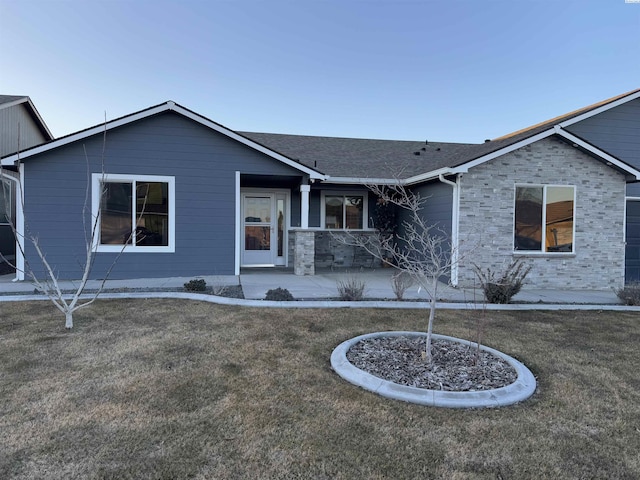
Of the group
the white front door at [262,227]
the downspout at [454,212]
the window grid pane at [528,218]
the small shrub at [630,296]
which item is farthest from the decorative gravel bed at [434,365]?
the white front door at [262,227]

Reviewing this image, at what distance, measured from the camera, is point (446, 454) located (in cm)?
251

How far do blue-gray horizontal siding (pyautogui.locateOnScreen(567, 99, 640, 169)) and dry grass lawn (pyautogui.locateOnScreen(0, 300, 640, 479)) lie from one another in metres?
8.08

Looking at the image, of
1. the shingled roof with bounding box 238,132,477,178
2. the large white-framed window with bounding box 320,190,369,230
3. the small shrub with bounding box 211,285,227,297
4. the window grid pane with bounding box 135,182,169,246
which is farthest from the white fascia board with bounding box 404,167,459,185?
the window grid pane with bounding box 135,182,169,246

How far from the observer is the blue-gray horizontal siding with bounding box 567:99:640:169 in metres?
11.0

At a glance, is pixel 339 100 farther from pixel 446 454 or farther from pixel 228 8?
pixel 446 454

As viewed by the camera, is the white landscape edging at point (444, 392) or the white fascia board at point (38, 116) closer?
the white landscape edging at point (444, 392)

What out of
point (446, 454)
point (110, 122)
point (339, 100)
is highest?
point (339, 100)

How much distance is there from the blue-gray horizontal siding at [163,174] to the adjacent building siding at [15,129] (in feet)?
10.9

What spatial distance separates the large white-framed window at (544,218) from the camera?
30.8 feet

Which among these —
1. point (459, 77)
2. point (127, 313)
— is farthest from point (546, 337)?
point (459, 77)

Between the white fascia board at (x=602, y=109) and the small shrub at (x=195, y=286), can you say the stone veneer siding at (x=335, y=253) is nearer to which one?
the small shrub at (x=195, y=286)

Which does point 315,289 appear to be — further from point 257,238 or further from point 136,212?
point 257,238

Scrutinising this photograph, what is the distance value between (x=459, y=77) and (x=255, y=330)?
1531 cm

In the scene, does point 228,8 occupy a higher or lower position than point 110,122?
higher
